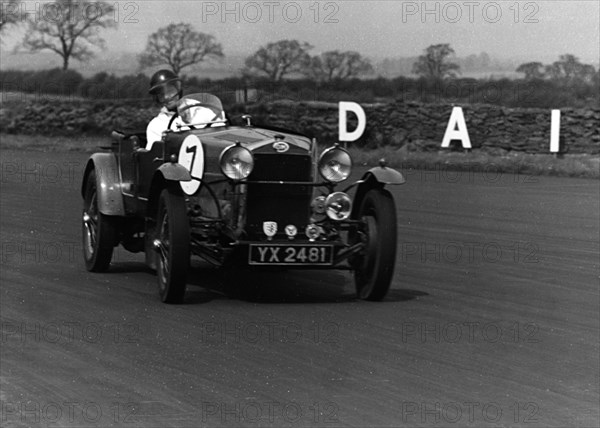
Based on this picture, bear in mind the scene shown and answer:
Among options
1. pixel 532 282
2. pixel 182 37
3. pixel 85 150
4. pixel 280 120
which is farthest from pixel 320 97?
pixel 532 282

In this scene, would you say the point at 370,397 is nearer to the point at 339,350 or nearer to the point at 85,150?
the point at 339,350

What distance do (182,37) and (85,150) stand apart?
4573mm

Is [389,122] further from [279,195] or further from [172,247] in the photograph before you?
[172,247]

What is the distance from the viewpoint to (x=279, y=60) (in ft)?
117

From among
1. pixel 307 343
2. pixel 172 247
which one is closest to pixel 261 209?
pixel 172 247

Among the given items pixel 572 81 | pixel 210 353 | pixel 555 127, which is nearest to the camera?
pixel 210 353

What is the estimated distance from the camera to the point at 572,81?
3894 cm

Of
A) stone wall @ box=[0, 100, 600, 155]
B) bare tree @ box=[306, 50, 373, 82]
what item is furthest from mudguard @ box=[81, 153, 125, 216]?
bare tree @ box=[306, 50, 373, 82]

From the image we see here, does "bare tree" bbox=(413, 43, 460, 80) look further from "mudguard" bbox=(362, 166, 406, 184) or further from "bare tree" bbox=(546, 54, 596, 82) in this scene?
"mudguard" bbox=(362, 166, 406, 184)

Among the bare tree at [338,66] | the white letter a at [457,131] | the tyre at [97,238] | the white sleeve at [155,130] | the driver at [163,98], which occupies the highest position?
the bare tree at [338,66]

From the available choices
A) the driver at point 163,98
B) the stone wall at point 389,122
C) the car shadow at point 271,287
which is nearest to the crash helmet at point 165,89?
the driver at point 163,98

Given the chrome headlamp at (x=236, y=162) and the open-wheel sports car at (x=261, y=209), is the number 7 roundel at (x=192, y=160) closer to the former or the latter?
the open-wheel sports car at (x=261, y=209)

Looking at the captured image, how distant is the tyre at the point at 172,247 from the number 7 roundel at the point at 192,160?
1.25ft

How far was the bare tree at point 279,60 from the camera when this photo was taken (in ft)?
115
